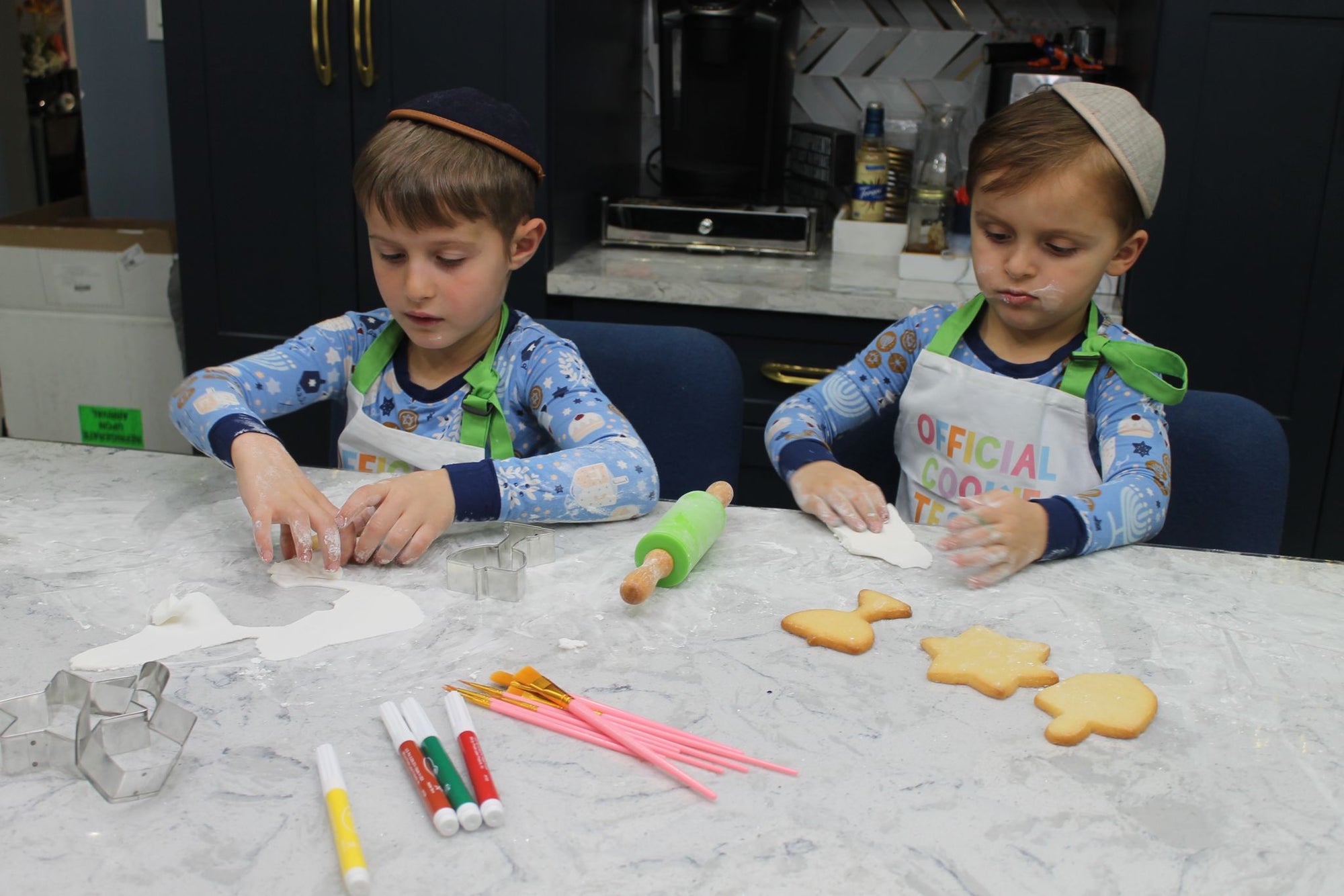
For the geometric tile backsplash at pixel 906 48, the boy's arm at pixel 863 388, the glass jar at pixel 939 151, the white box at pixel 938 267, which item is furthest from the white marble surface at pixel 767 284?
the boy's arm at pixel 863 388

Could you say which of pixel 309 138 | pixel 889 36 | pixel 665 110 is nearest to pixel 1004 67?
pixel 889 36

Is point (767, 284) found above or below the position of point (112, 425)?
above

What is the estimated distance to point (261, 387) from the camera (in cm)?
134

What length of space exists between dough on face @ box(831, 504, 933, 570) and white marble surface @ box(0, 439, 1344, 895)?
2 centimetres

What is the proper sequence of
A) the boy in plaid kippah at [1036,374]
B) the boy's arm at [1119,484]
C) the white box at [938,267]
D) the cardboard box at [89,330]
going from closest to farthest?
the boy's arm at [1119,484] < the boy in plaid kippah at [1036,374] < the white box at [938,267] < the cardboard box at [89,330]

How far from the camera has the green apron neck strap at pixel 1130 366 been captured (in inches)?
48.3

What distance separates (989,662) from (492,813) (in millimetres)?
385

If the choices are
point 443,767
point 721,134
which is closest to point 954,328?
point 443,767

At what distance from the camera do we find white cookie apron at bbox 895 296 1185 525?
131 cm

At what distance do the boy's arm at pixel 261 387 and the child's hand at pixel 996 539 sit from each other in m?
0.68

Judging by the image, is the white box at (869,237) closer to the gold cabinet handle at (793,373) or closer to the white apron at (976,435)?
the gold cabinet handle at (793,373)

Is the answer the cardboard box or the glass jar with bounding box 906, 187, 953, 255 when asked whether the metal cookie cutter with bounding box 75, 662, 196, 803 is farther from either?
→ the cardboard box

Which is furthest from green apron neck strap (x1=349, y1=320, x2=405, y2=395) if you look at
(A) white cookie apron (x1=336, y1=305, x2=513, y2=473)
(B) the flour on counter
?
(B) the flour on counter

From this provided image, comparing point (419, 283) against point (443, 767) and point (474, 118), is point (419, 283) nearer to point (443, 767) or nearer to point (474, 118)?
point (474, 118)
